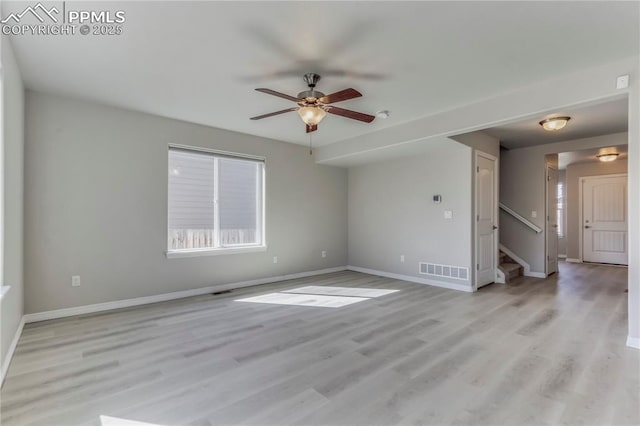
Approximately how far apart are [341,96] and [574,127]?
4430mm

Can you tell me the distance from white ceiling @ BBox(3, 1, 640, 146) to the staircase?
11.4 feet

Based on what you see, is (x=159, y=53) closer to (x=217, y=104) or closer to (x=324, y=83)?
(x=217, y=104)

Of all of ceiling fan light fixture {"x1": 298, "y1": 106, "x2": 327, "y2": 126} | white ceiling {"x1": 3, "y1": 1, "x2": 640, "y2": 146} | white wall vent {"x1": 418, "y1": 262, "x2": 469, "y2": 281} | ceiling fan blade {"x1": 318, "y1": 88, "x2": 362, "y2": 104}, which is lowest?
white wall vent {"x1": 418, "y1": 262, "x2": 469, "y2": 281}

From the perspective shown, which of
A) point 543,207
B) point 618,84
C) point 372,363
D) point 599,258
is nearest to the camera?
point 372,363

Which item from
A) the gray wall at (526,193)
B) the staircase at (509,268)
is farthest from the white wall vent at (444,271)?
the gray wall at (526,193)

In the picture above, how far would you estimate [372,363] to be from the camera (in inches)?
98.0

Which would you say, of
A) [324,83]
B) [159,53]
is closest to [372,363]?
[324,83]

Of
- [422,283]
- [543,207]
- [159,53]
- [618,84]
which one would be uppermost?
[159,53]

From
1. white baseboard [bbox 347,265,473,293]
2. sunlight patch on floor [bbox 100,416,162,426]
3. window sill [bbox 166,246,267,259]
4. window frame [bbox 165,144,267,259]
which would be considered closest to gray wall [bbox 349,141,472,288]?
white baseboard [bbox 347,265,473,293]

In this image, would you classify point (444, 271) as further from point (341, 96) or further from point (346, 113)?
point (341, 96)

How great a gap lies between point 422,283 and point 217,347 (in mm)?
3756

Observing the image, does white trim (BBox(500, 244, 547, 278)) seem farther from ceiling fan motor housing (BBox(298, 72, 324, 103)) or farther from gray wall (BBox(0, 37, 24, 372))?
gray wall (BBox(0, 37, 24, 372))

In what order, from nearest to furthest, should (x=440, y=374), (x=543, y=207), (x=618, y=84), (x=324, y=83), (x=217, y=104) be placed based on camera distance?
(x=440, y=374)
(x=618, y=84)
(x=324, y=83)
(x=217, y=104)
(x=543, y=207)

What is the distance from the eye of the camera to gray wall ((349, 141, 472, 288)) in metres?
5.00
